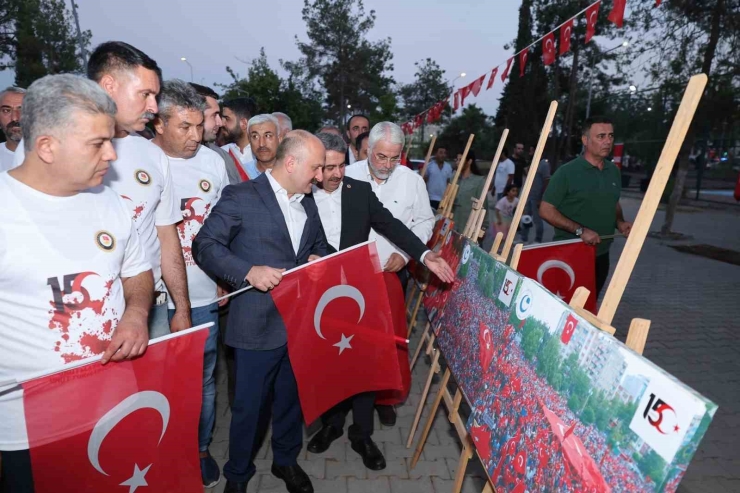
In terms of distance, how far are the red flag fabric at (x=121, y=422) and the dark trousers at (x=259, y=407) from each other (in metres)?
0.59

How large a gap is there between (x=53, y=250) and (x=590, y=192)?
149 inches

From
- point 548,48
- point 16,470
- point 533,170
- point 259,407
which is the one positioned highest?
point 548,48

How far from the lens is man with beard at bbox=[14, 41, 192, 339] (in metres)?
2.24

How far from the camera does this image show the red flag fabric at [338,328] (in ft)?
8.75

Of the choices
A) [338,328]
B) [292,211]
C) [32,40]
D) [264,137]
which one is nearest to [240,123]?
[264,137]

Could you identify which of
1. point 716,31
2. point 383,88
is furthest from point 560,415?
point 383,88

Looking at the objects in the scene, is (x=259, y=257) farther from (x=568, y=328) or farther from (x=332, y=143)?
(x=568, y=328)

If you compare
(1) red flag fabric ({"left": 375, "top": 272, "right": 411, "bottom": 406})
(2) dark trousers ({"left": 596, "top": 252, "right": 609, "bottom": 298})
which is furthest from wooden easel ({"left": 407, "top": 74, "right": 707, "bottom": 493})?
(2) dark trousers ({"left": 596, "top": 252, "right": 609, "bottom": 298})

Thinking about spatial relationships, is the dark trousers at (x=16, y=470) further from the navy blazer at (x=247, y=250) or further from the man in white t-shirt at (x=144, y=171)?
the navy blazer at (x=247, y=250)

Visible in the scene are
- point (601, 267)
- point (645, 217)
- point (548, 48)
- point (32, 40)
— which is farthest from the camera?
point (32, 40)

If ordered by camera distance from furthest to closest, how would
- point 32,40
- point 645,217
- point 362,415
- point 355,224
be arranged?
point 32,40 → point 362,415 → point 355,224 → point 645,217

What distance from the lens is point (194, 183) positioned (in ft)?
9.43

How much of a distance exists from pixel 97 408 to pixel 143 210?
938 mm

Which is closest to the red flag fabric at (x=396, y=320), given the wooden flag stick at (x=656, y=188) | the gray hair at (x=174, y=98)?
the gray hair at (x=174, y=98)
